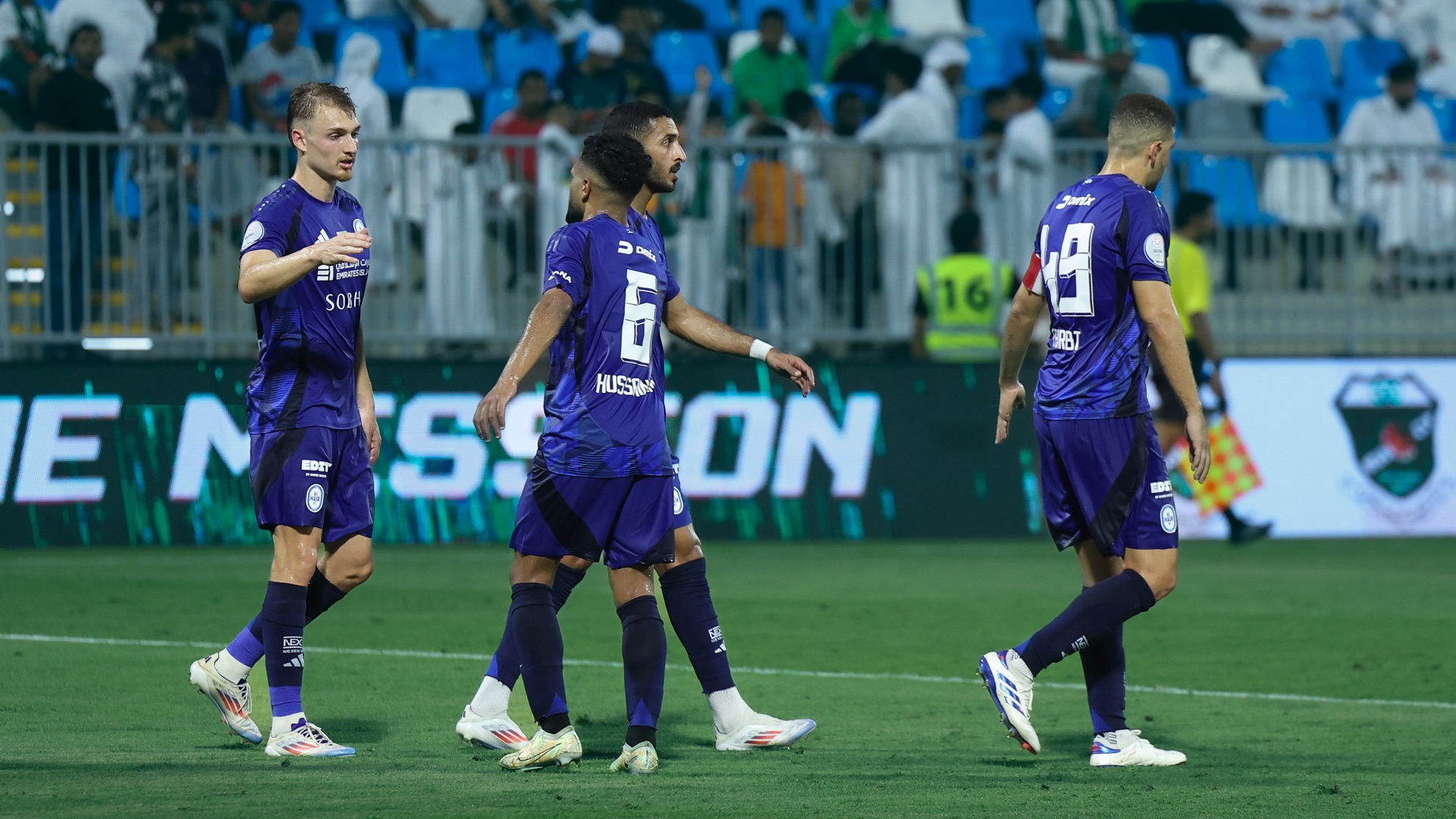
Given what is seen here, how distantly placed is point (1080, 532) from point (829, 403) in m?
7.37

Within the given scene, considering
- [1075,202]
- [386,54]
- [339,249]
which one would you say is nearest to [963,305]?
[386,54]

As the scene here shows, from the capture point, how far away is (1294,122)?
62.7 ft

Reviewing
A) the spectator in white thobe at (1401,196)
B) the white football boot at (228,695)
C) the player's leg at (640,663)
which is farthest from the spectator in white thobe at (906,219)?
the white football boot at (228,695)

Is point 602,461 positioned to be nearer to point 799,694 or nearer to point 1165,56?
point 799,694

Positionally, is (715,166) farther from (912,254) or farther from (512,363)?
(512,363)

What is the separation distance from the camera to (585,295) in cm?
589

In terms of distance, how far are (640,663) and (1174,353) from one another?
78.7 inches

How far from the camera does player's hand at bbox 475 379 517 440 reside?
552cm

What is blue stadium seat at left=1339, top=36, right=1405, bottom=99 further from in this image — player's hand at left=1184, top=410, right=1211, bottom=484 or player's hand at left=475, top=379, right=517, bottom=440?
player's hand at left=475, top=379, right=517, bottom=440

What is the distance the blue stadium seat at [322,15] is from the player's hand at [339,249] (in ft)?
41.4

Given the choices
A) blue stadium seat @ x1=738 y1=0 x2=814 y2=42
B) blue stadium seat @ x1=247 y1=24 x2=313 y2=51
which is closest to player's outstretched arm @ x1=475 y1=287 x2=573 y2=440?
blue stadium seat @ x1=247 y1=24 x2=313 y2=51

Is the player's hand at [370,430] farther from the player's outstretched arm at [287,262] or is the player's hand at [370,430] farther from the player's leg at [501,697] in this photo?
the player's leg at [501,697]

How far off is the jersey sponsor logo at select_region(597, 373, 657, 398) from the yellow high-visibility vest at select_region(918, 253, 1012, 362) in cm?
808

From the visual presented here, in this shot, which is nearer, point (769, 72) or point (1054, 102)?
point (769, 72)
